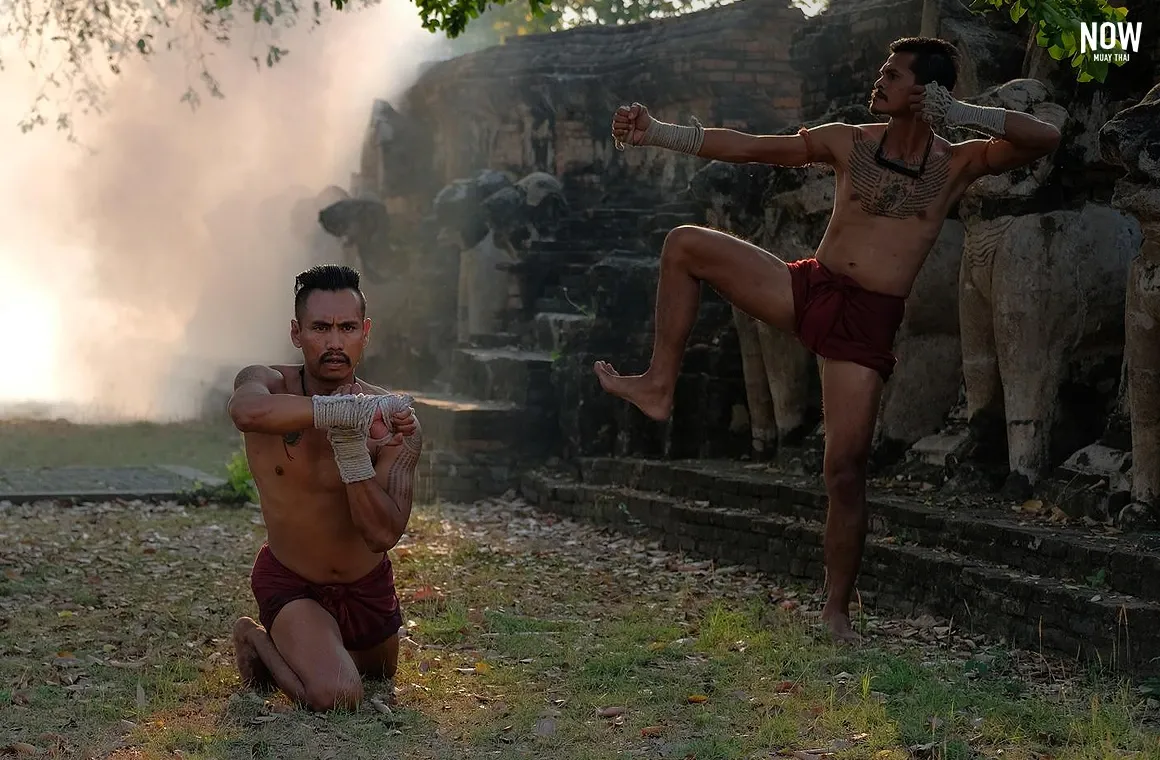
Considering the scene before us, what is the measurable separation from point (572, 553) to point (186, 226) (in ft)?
64.3

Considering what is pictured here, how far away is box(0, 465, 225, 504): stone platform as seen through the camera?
38.4 feet

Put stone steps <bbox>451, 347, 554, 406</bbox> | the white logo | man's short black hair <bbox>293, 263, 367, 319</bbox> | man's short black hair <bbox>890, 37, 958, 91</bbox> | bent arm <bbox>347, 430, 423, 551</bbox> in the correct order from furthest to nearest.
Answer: stone steps <bbox>451, 347, 554, 406</bbox>
the white logo
man's short black hair <bbox>890, 37, 958, 91</bbox>
man's short black hair <bbox>293, 263, 367, 319</bbox>
bent arm <bbox>347, 430, 423, 551</bbox>

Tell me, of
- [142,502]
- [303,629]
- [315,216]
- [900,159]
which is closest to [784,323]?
[900,159]

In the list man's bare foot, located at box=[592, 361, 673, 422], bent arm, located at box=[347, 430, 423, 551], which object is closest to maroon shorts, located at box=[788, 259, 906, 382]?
man's bare foot, located at box=[592, 361, 673, 422]

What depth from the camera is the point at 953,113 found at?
19.0 feet

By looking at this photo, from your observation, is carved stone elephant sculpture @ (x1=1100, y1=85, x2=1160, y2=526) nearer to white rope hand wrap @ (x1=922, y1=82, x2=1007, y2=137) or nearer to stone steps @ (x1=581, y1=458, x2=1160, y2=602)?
stone steps @ (x1=581, y1=458, x2=1160, y2=602)

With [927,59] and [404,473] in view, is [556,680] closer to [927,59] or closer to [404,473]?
[404,473]

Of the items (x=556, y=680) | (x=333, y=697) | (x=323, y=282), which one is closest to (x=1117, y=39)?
(x=556, y=680)

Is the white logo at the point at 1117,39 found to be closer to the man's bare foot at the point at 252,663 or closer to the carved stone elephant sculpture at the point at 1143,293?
the carved stone elephant sculpture at the point at 1143,293

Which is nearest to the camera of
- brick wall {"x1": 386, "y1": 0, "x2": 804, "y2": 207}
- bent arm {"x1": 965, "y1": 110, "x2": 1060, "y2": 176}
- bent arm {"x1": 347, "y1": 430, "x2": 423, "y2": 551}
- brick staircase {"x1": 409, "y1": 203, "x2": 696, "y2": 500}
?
bent arm {"x1": 347, "y1": 430, "x2": 423, "y2": 551}

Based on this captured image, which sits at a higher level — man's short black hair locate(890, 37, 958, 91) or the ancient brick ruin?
man's short black hair locate(890, 37, 958, 91)

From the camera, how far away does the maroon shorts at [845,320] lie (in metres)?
6.21

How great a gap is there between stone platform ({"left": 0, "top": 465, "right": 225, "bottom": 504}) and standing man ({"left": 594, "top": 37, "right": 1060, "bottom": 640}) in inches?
257

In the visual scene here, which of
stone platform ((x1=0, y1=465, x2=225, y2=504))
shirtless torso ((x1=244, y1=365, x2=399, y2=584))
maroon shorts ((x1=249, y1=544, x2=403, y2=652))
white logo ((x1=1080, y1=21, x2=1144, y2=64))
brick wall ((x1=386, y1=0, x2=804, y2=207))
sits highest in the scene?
brick wall ((x1=386, y1=0, x2=804, y2=207))
